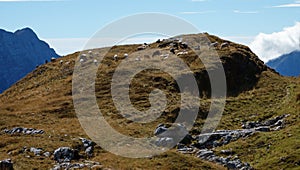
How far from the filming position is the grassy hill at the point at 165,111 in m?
53.0

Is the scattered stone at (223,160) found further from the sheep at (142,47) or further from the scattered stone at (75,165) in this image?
the sheep at (142,47)

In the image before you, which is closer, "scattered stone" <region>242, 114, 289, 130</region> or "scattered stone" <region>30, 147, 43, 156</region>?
"scattered stone" <region>30, 147, 43, 156</region>

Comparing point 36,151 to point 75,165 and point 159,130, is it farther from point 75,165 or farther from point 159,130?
point 159,130

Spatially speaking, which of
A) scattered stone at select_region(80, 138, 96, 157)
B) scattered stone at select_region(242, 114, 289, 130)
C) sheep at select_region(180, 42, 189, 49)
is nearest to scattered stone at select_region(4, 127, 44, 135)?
scattered stone at select_region(80, 138, 96, 157)

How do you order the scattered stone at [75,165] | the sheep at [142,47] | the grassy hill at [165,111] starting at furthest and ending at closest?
1. the sheep at [142,47]
2. the grassy hill at [165,111]
3. the scattered stone at [75,165]

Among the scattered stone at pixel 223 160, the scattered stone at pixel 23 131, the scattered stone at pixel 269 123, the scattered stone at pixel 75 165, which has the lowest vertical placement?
the scattered stone at pixel 223 160

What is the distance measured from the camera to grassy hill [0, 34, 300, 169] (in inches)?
2085

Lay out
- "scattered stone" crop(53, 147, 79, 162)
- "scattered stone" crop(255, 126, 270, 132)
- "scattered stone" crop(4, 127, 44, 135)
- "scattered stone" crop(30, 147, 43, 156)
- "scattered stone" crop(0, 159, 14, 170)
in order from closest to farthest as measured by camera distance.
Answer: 1. "scattered stone" crop(0, 159, 14, 170)
2. "scattered stone" crop(53, 147, 79, 162)
3. "scattered stone" crop(30, 147, 43, 156)
4. "scattered stone" crop(4, 127, 44, 135)
5. "scattered stone" crop(255, 126, 270, 132)

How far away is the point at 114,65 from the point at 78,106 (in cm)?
2271

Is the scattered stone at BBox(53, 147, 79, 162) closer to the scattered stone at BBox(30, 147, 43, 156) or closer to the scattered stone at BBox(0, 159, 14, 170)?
the scattered stone at BBox(30, 147, 43, 156)

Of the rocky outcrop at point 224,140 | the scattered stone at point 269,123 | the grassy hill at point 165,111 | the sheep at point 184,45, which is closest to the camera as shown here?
the grassy hill at point 165,111

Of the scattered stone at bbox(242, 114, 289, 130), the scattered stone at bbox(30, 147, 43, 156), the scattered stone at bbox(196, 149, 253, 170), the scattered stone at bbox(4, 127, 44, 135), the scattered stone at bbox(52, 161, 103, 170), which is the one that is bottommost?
the scattered stone at bbox(196, 149, 253, 170)

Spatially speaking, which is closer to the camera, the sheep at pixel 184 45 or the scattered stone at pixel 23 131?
the scattered stone at pixel 23 131

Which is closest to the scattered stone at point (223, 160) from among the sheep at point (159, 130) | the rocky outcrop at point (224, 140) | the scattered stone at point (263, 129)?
the rocky outcrop at point (224, 140)
